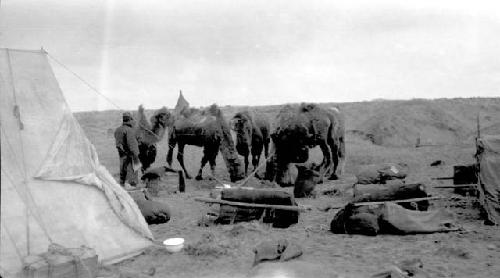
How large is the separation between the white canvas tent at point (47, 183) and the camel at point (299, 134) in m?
6.87

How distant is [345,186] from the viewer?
12.9 m

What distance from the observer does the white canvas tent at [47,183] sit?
20.5 feet

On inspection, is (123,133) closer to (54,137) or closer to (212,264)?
(54,137)

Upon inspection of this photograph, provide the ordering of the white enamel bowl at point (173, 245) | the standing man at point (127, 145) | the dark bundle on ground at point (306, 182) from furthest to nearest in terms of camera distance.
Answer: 1. the standing man at point (127, 145)
2. the dark bundle on ground at point (306, 182)
3. the white enamel bowl at point (173, 245)

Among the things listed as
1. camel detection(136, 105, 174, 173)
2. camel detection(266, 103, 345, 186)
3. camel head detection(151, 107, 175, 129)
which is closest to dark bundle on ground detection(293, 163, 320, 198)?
camel detection(266, 103, 345, 186)

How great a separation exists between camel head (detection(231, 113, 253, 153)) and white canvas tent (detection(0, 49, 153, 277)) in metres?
7.58

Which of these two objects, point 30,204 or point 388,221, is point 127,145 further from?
point 388,221

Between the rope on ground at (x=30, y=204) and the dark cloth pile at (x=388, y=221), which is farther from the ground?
the rope on ground at (x=30, y=204)

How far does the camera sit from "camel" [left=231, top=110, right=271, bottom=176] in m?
15.1

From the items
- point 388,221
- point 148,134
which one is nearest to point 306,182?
point 388,221

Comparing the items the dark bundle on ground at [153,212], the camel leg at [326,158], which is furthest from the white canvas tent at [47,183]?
the camel leg at [326,158]

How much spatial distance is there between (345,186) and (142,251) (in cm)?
717

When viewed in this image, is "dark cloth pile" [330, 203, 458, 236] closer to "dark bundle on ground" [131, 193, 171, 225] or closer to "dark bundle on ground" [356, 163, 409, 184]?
"dark bundle on ground" [356, 163, 409, 184]

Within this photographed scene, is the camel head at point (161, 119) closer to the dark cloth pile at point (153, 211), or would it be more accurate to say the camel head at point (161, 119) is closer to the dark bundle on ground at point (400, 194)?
the dark cloth pile at point (153, 211)
